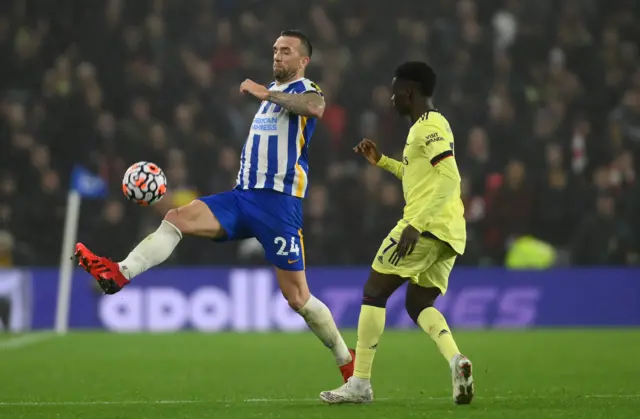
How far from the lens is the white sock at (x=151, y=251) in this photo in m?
7.20

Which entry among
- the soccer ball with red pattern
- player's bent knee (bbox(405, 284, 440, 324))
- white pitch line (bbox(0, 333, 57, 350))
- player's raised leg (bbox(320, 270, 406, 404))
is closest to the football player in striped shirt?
the soccer ball with red pattern

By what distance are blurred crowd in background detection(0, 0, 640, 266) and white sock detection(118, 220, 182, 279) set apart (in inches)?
378

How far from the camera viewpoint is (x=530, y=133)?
60.7ft

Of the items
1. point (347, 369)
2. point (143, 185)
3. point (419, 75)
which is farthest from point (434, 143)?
point (143, 185)

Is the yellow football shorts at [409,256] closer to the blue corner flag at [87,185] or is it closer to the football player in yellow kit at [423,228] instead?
the football player in yellow kit at [423,228]

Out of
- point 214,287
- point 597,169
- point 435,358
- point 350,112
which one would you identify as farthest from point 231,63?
point 435,358

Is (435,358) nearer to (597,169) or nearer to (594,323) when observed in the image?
(594,323)

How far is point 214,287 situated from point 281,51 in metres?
9.42

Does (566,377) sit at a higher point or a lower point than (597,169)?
lower

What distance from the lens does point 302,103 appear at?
25.5 ft

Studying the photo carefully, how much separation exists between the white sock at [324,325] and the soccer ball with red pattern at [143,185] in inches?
49.1

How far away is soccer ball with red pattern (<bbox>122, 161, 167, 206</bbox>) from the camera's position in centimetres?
744

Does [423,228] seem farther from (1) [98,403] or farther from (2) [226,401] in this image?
(1) [98,403]

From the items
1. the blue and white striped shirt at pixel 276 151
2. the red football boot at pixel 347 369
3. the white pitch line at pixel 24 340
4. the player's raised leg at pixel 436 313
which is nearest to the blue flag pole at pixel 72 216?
the white pitch line at pixel 24 340
